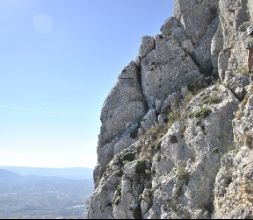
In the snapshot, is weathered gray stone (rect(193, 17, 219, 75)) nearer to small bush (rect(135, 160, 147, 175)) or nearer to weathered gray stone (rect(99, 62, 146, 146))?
weathered gray stone (rect(99, 62, 146, 146))

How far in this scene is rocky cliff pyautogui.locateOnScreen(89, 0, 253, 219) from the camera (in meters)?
33.8

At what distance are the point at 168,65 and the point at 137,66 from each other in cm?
636

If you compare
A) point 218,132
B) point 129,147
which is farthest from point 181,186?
point 129,147

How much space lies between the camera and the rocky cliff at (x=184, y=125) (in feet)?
111

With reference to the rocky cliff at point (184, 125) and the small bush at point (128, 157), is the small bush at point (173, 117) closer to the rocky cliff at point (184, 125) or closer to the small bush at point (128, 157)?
the rocky cliff at point (184, 125)

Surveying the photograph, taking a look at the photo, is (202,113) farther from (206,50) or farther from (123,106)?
(123,106)

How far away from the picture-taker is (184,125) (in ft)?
137

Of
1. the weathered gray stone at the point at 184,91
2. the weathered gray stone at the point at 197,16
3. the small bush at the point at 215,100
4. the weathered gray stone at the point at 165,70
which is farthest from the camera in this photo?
the weathered gray stone at the point at 197,16

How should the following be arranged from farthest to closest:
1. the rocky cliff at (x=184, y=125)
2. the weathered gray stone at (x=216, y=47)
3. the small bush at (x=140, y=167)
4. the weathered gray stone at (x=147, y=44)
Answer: the weathered gray stone at (x=147, y=44)
the weathered gray stone at (x=216, y=47)
the small bush at (x=140, y=167)
the rocky cliff at (x=184, y=125)

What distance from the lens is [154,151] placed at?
45125 millimetres

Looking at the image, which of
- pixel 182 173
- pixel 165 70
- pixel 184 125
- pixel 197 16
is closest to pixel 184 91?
pixel 165 70

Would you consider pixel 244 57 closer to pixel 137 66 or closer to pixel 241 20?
pixel 241 20

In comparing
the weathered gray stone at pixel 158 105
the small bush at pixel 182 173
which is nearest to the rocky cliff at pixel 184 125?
the weathered gray stone at pixel 158 105

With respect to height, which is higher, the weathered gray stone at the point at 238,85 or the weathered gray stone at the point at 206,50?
the weathered gray stone at the point at 206,50
